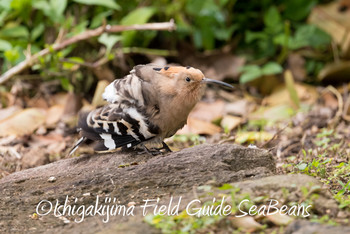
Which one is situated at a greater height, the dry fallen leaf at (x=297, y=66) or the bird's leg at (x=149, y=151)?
the bird's leg at (x=149, y=151)

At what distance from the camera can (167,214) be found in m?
2.61

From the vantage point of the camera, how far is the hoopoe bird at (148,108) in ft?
12.5

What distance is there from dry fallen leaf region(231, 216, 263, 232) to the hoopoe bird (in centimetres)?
143

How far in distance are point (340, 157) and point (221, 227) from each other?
189 centimetres

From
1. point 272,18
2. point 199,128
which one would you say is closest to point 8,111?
point 199,128

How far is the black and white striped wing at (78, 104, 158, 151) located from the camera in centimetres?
383

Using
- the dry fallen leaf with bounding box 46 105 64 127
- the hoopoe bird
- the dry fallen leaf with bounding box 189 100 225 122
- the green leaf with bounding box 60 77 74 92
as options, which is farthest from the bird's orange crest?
the green leaf with bounding box 60 77 74 92

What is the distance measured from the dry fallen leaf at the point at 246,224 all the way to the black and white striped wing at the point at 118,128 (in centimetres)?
145

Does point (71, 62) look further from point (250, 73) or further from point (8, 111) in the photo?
point (250, 73)

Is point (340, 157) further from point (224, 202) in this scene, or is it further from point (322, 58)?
point (322, 58)

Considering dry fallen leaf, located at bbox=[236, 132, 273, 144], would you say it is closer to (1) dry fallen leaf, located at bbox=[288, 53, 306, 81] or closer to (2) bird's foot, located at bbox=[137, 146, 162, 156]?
(2) bird's foot, located at bbox=[137, 146, 162, 156]

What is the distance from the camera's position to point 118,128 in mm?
3887

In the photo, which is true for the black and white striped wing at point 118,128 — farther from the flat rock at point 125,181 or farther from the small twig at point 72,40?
the small twig at point 72,40

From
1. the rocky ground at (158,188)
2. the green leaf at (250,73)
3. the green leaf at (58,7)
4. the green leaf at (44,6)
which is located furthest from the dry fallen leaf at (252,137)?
the green leaf at (44,6)
